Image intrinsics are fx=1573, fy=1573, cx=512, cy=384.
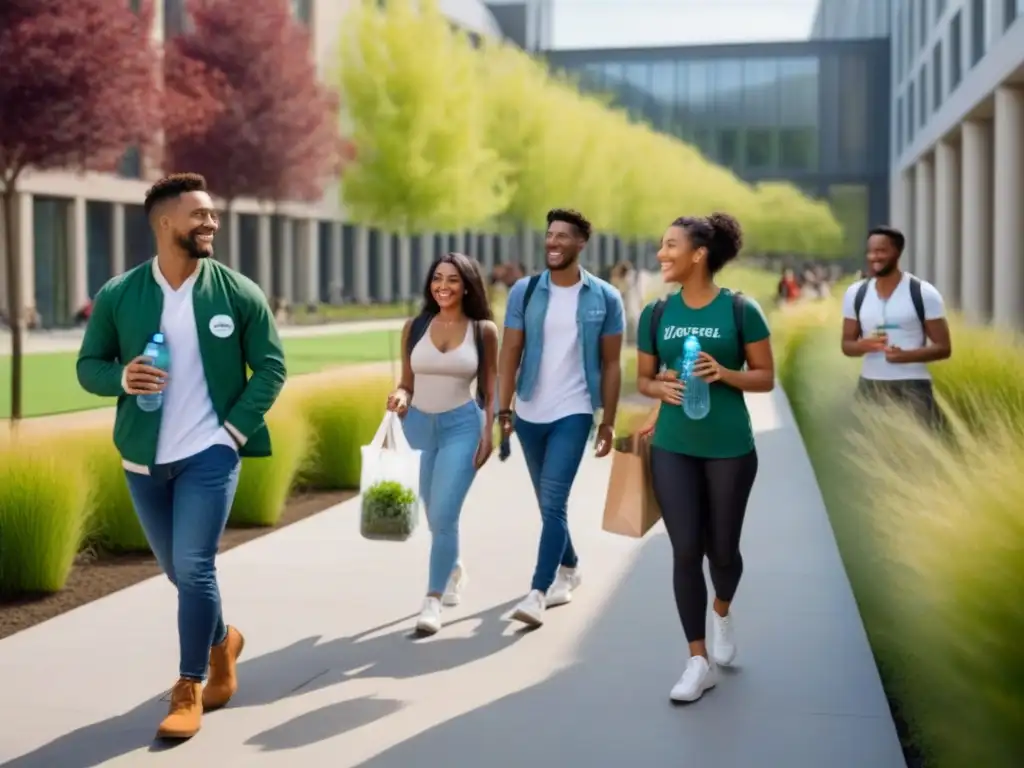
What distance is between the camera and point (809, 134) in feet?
288

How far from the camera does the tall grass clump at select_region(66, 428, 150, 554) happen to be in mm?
9070

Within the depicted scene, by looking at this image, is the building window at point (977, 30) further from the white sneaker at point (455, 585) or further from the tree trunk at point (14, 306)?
the white sneaker at point (455, 585)

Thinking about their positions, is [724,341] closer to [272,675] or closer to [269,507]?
[272,675]

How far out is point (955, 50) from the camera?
35750 millimetres

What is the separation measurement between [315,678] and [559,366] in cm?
191

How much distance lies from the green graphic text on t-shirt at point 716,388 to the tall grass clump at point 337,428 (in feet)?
22.3

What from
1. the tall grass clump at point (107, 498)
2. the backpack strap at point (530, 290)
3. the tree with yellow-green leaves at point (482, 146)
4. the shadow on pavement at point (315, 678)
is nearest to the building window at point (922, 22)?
the tree with yellow-green leaves at point (482, 146)

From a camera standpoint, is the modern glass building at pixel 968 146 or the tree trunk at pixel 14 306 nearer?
the tree trunk at pixel 14 306

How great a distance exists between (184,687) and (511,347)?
261 centimetres

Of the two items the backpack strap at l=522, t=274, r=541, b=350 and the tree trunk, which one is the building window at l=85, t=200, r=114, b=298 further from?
the backpack strap at l=522, t=274, r=541, b=350

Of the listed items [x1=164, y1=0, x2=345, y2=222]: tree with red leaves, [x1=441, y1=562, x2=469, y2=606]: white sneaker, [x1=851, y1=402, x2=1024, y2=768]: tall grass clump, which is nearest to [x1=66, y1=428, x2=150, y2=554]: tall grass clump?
[x1=441, y1=562, x2=469, y2=606]: white sneaker

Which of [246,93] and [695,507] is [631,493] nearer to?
[695,507]

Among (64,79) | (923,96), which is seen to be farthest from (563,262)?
(923,96)

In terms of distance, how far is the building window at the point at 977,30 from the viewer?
1224 inches
